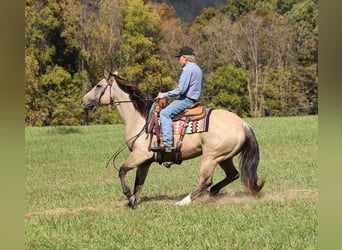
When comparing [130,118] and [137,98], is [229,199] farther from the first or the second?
[137,98]

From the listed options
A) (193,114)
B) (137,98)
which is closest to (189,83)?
(193,114)

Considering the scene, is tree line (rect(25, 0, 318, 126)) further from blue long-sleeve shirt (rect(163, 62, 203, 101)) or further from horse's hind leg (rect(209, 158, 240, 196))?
blue long-sleeve shirt (rect(163, 62, 203, 101))

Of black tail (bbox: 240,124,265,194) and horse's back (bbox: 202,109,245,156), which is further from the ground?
horse's back (bbox: 202,109,245,156)

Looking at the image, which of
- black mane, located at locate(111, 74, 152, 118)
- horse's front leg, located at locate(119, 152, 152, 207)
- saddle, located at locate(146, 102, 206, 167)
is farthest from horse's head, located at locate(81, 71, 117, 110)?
horse's front leg, located at locate(119, 152, 152, 207)

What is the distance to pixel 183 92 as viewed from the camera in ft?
20.3

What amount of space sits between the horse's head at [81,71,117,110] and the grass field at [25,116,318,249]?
1.42 m

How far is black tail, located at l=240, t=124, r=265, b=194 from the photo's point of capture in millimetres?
6508

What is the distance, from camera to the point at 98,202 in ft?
23.3

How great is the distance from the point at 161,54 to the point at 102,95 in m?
19.9

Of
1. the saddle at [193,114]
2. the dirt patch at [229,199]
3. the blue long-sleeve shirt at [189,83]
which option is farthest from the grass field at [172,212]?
the blue long-sleeve shirt at [189,83]

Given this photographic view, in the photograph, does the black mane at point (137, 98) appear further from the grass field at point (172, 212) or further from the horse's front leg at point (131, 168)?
the grass field at point (172, 212)

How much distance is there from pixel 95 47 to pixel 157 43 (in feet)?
12.5
